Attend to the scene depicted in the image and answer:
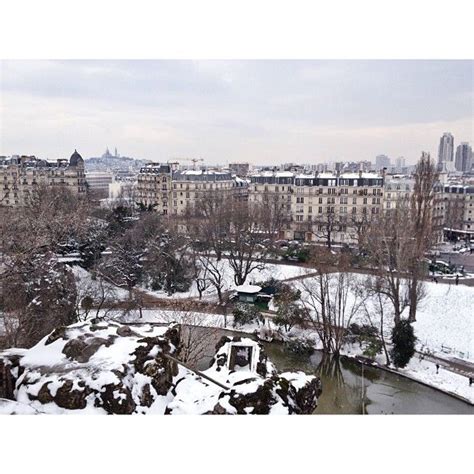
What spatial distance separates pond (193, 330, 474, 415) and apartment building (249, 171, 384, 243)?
27.1 feet

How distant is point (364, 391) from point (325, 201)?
10999 mm

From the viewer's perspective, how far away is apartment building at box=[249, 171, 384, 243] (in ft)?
51.6

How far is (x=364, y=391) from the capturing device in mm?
6129

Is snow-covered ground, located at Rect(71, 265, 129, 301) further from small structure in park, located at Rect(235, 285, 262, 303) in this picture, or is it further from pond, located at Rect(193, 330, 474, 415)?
pond, located at Rect(193, 330, 474, 415)

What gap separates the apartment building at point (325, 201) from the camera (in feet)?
51.6

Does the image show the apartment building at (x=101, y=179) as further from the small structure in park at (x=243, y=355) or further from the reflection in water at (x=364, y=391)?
the small structure in park at (x=243, y=355)

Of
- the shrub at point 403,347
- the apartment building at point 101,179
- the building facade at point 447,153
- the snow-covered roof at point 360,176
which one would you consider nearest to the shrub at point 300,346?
the shrub at point 403,347

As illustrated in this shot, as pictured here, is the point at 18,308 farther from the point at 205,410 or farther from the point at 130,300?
the point at 205,410

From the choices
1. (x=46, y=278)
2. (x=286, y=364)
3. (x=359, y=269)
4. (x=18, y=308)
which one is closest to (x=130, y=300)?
(x=46, y=278)

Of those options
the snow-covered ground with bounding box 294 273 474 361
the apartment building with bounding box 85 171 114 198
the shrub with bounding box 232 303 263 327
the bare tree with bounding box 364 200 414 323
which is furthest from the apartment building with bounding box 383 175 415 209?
the apartment building with bounding box 85 171 114 198

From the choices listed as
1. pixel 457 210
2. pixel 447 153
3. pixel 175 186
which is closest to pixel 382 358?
pixel 175 186

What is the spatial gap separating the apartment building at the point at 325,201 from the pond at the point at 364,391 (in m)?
8.25

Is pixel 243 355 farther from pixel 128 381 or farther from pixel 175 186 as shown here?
pixel 175 186

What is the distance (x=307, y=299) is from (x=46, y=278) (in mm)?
4711
